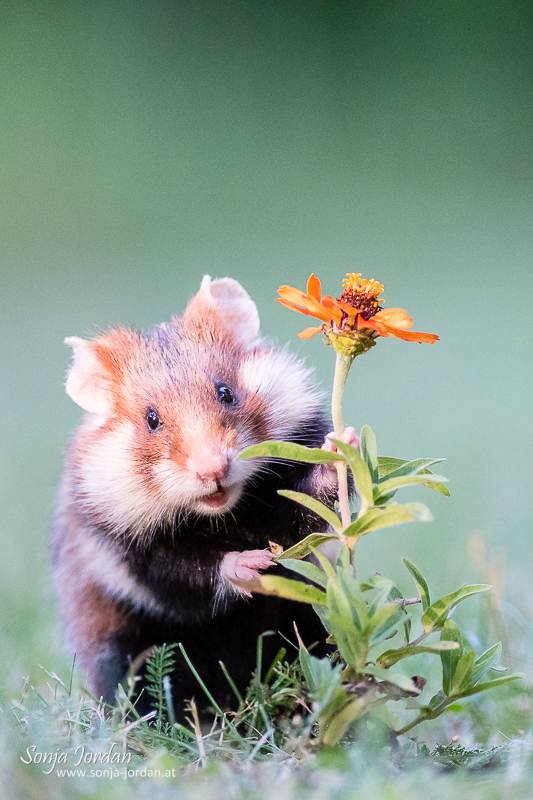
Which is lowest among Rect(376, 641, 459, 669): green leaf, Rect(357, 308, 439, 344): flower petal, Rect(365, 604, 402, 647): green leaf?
Rect(376, 641, 459, 669): green leaf

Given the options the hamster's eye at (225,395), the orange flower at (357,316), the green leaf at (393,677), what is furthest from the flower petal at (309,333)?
the green leaf at (393,677)

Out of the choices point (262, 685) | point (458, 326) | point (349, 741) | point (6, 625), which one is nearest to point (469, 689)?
point (349, 741)

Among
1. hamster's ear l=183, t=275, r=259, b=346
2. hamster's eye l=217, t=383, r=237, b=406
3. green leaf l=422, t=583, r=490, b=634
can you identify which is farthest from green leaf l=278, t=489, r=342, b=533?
hamster's ear l=183, t=275, r=259, b=346

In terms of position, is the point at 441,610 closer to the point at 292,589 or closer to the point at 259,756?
the point at 292,589

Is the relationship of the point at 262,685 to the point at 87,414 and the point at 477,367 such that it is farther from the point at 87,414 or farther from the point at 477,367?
the point at 477,367

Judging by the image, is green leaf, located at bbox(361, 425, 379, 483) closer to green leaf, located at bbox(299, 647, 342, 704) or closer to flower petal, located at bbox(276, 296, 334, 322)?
flower petal, located at bbox(276, 296, 334, 322)

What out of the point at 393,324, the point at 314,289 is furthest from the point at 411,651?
the point at 314,289
